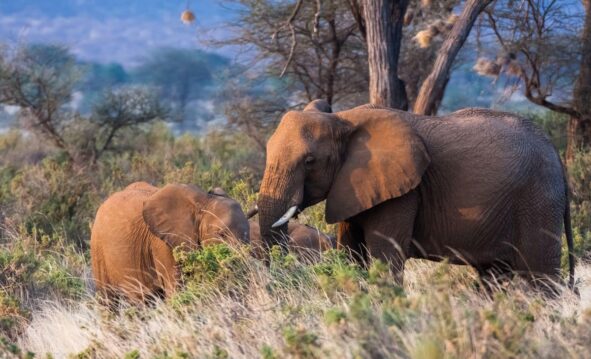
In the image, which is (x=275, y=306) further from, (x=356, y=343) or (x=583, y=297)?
(x=583, y=297)

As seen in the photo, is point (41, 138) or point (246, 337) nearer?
point (246, 337)

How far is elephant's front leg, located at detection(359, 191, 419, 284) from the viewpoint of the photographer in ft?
22.6

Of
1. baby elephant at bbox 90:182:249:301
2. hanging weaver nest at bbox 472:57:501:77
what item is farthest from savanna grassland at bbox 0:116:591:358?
hanging weaver nest at bbox 472:57:501:77

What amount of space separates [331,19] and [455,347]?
45.9 ft

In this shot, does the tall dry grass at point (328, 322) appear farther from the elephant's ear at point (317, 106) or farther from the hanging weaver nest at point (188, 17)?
the hanging weaver nest at point (188, 17)

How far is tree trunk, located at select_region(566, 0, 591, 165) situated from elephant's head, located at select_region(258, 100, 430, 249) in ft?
33.2

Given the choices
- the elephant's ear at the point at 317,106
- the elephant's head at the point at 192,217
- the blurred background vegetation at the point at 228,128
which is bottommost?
the blurred background vegetation at the point at 228,128

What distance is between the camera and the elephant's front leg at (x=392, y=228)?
690 cm

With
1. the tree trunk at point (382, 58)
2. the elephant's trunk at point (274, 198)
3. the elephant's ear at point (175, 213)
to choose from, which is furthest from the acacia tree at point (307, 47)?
the elephant's trunk at point (274, 198)

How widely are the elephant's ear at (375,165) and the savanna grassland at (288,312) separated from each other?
0.44 metres

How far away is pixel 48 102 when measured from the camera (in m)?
23.3

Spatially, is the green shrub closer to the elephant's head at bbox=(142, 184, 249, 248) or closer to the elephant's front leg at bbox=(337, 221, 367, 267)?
the elephant's head at bbox=(142, 184, 249, 248)

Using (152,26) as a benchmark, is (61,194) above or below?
above

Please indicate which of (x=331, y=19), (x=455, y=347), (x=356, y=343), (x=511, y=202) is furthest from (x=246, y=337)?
(x=331, y=19)
